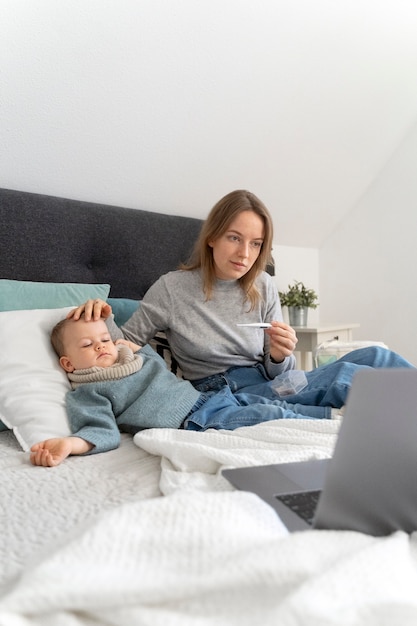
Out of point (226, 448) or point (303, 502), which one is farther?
point (226, 448)

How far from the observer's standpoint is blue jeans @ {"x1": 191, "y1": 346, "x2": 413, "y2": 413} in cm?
126

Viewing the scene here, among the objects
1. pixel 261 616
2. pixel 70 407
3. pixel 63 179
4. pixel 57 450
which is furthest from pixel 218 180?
pixel 261 616

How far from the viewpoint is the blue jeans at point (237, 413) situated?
46.1 inches

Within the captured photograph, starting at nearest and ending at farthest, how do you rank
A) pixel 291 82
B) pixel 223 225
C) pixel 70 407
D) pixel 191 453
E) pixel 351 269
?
pixel 191 453 < pixel 70 407 < pixel 223 225 < pixel 291 82 < pixel 351 269

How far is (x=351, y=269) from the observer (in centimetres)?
312

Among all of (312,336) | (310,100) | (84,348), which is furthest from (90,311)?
(310,100)

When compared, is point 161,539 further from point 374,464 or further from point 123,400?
point 123,400

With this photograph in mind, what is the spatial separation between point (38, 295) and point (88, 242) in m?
0.40

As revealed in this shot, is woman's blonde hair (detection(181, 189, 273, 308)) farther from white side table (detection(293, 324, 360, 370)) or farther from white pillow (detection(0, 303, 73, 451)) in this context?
white side table (detection(293, 324, 360, 370))

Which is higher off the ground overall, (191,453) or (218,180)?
(218,180)

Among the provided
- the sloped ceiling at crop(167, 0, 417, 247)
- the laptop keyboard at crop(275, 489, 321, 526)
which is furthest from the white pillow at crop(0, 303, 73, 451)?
the sloped ceiling at crop(167, 0, 417, 247)

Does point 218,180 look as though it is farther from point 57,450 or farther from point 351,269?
point 57,450

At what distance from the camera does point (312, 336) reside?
97.4 inches

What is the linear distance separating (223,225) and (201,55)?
660 mm
